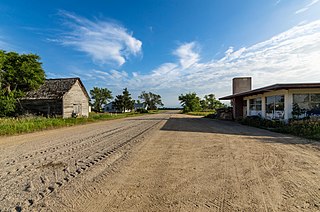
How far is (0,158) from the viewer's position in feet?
18.4

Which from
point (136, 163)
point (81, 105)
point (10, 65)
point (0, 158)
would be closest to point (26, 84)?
point (10, 65)

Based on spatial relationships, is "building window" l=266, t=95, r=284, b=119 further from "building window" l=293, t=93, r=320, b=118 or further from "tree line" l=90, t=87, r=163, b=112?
"tree line" l=90, t=87, r=163, b=112

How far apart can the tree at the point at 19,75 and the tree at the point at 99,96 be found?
44042mm

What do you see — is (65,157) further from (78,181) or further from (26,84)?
(26,84)

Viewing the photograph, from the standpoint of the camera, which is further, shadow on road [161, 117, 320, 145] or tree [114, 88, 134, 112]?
tree [114, 88, 134, 112]

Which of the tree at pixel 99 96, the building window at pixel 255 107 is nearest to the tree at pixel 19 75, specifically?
the building window at pixel 255 107

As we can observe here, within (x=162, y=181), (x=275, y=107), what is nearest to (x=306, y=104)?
(x=275, y=107)

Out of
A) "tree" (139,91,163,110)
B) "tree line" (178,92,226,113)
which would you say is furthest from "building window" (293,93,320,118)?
"tree" (139,91,163,110)

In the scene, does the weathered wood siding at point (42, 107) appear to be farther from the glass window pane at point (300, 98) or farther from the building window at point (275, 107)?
the glass window pane at point (300, 98)

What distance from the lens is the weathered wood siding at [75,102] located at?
2359 cm

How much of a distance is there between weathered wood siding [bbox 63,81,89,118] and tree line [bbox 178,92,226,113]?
3953 centimetres

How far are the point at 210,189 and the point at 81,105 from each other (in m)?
26.6

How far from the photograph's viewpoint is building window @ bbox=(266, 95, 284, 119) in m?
13.9

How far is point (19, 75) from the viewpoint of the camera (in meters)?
22.0
